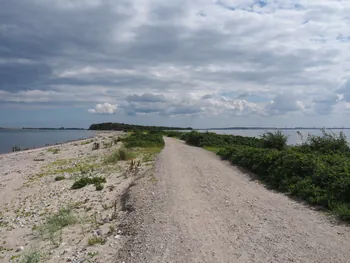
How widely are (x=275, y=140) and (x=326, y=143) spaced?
5.65m

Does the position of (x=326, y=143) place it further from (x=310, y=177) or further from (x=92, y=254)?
(x=92, y=254)

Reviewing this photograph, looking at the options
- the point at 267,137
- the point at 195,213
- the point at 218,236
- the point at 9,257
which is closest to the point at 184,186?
the point at 195,213

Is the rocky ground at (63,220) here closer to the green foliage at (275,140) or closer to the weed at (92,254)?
the weed at (92,254)

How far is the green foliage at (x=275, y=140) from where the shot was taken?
24797 mm

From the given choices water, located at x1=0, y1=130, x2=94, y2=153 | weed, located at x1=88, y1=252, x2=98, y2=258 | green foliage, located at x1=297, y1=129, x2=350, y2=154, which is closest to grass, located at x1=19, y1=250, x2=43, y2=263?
weed, located at x1=88, y1=252, x2=98, y2=258

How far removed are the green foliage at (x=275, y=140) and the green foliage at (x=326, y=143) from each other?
3993 mm

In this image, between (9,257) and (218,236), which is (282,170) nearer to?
(218,236)

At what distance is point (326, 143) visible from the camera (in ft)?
64.1

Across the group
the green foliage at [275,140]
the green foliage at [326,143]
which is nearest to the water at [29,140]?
the green foliage at [275,140]

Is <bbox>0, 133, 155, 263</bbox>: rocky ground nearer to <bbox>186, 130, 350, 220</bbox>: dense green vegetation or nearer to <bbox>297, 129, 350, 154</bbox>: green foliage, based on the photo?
<bbox>186, 130, 350, 220</bbox>: dense green vegetation

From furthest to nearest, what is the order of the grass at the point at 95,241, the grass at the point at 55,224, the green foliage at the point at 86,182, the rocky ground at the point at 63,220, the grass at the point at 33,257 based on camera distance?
the green foliage at the point at 86,182 → the grass at the point at 55,224 → the grass at the point at 95,241 → the rocky ground at the point at 63,220 → the grass at the point at 33,257

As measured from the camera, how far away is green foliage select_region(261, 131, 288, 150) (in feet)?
81.4

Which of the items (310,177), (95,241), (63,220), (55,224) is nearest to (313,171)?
(310,177)

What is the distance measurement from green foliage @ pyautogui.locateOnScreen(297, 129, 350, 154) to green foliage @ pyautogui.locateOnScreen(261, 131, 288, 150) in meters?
3.99
